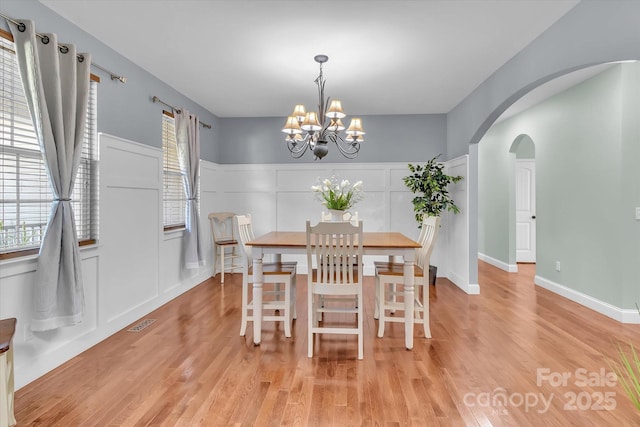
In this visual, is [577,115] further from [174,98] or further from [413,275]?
[174,98]

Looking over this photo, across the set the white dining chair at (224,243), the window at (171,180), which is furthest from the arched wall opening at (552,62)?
the window at (171,180)

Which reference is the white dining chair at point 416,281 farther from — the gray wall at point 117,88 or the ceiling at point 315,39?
the gray wall at point 117,88

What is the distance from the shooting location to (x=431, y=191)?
510 centimetres

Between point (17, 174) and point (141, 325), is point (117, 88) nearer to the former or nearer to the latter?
point (17, 174)

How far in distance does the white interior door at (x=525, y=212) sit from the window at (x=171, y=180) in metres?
6.14

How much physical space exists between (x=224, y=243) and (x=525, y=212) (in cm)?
572

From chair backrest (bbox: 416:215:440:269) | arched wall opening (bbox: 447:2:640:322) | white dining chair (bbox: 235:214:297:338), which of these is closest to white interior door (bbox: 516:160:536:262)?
arched wall opening (bbox: 447:2:640:322)

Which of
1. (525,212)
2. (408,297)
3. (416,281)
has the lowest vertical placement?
(408,297)

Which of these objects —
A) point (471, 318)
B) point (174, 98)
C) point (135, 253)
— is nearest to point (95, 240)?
point (135, 253)

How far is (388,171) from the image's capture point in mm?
5742

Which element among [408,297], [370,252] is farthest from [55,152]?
[408,297]

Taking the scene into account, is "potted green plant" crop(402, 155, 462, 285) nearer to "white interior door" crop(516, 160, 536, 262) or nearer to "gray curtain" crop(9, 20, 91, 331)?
"white interior door" crop(516, 160, 536, 262)

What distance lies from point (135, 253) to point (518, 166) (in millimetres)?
6846

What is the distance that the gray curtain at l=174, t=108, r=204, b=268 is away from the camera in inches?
175
